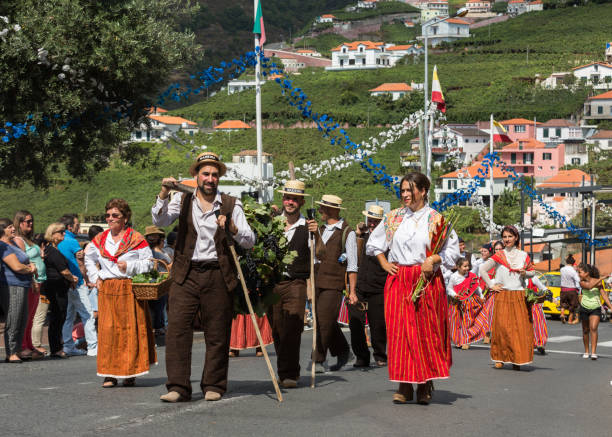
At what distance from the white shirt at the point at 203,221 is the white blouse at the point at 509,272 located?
5.14 meters

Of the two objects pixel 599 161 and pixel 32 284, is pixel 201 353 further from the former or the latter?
pixel 599 161

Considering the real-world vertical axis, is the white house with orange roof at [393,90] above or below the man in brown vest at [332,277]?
above

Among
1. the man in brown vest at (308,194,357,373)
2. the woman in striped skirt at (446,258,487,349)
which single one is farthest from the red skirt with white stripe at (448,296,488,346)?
the man in brown vest at (308,194,357,373)

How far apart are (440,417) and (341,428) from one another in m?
1.10

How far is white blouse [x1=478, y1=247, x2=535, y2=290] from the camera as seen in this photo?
13266mm

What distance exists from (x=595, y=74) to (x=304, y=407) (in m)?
144

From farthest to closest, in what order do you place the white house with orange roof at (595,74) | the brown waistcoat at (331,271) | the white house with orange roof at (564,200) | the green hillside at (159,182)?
the white house with orange roof at (595,74), the green hillside at (159,182), the white house with orange roof at (564,200), the brown waistcoat at (331,271)

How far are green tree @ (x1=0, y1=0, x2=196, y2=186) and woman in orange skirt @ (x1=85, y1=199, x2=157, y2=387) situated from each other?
8.28m

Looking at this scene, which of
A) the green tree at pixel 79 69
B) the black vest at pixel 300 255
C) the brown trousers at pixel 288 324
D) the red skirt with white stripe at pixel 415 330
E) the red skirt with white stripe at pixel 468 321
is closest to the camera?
the red skirt with white stripe at pixel 415 330

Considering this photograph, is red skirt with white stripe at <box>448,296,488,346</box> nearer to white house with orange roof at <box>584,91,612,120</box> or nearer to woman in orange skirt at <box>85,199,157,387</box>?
woman in orange skirt at <box>85,199,157,387</box>

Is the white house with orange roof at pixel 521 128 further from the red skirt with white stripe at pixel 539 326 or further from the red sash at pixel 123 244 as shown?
the red sash at pixel 123 244

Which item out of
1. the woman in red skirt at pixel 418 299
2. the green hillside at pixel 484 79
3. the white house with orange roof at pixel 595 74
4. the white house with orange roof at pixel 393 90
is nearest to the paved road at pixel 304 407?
the woman in red skirt at pixel 418 299

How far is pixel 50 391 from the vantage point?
30.6 ft

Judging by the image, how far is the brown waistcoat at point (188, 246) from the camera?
8.77m
